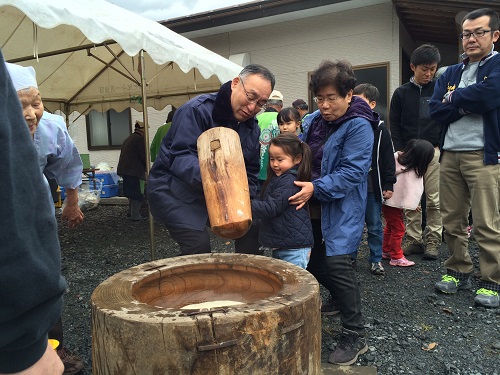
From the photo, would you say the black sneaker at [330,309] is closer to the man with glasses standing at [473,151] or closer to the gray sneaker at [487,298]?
the man with glasses standing at [473,151]

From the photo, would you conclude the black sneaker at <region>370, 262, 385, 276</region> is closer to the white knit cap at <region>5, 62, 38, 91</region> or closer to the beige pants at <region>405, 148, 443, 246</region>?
the beige pants at <region>405, 148, 443, 246</region>

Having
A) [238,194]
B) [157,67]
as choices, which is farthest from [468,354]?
[157,67]

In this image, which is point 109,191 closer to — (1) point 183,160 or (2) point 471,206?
(1) point 183,160

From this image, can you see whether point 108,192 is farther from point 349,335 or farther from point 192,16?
point 349,335

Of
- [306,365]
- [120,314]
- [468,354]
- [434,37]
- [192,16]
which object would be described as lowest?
[468,354]

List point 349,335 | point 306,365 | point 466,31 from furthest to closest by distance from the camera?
point 466,31
point 349,335
point 306,365

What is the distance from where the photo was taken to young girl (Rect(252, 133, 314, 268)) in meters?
2.58

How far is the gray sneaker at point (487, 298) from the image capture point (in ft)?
10.3

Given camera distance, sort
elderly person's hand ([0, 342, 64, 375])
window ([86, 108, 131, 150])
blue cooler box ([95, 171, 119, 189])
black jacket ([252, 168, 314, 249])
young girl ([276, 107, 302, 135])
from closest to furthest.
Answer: elderly person's hand ([0, 342, 64, 375])
black jacket ([252, 168, 314, 249])
young girl ([276, 107, 302, 135])
blue cooler box ([95, 171, 119, 189])
window ([86, 108, 131, 150])

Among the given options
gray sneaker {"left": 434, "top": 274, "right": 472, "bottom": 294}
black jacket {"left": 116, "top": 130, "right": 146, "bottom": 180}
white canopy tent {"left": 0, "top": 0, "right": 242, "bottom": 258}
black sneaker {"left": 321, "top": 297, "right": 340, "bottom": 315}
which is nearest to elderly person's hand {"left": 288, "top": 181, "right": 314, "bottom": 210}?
black sneaker {"left": 321, "top": 297, "right": 340, "bottom": 315}

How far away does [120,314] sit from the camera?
4.36 ft

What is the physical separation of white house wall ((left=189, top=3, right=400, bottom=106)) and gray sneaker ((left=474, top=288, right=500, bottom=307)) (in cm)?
542

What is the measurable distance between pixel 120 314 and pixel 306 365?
25.9 inches

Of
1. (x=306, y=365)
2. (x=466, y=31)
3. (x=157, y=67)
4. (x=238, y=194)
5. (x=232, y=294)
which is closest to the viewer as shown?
(x=306, y=365)
